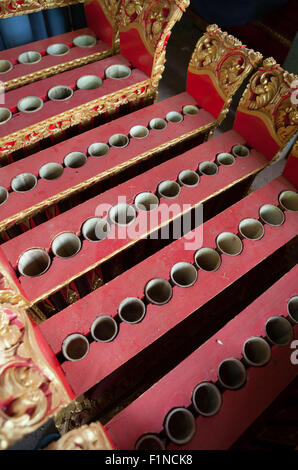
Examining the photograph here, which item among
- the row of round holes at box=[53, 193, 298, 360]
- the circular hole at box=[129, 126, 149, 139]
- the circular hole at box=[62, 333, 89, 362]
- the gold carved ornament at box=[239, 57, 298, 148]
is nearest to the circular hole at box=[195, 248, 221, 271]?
the row of round holes at box=[53, 193, 298, 360]

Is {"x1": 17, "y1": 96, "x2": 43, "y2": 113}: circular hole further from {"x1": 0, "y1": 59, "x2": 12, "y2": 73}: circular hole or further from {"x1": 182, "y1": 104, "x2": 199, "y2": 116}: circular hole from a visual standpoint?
{"x1": 182, "y1": 104, "x2": 199, "y2": 116}: circular hole

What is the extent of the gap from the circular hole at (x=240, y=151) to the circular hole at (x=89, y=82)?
0.85m

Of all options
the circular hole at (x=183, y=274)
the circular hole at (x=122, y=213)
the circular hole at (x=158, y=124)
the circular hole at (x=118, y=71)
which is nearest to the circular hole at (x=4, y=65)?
the circular hole at (x=118, y=71)

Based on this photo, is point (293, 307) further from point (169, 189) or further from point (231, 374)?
point (169, 189)

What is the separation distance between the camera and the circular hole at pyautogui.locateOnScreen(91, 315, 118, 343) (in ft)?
3.67

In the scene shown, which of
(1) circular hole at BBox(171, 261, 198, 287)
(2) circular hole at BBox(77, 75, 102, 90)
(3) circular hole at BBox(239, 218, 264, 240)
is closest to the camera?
(1) circular hole at BBox(171, 261, 198, 287)

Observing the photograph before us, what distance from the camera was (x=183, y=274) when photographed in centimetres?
130

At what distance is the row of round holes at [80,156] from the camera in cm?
150

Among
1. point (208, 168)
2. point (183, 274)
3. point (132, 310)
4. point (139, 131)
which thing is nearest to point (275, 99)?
point (208, 168)

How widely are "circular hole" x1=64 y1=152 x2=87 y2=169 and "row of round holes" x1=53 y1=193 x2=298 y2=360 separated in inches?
28.2

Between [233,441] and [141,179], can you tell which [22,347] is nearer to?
[233,441]

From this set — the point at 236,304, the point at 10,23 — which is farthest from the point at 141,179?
the point at 10,23

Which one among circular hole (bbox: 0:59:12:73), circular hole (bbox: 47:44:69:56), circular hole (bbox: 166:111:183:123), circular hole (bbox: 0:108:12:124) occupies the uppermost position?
circular hole (bbox: 47:44:69:56)

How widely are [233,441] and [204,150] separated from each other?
3.98ft
